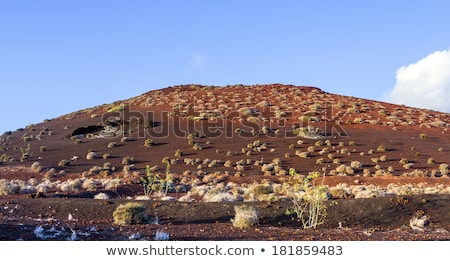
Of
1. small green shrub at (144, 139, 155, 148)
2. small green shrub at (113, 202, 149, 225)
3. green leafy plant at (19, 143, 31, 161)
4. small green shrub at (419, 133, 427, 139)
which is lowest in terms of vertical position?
small green shrub at (113, 202, 149, 225)

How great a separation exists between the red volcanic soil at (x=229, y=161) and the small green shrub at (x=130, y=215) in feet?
1.18

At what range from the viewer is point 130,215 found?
16.4 meters

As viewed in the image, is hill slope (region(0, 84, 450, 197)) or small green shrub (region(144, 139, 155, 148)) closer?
hill slope (region(0, 84, 450, 197))

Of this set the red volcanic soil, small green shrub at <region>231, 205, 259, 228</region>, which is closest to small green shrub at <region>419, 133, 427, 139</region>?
the red volcanic soil

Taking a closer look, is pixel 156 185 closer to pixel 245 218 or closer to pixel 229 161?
pixel 245 218

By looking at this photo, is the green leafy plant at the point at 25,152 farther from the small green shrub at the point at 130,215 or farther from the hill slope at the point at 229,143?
the small green shrub at the point at 130,215

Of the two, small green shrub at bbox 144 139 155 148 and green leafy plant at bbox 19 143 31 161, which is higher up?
small green shrub at bbox 144 139 155 148

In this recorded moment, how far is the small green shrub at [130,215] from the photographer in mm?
16219

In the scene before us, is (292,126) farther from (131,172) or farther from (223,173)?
(131,172)

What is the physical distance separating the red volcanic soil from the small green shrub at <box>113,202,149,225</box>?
361 mm

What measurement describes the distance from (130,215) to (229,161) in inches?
909

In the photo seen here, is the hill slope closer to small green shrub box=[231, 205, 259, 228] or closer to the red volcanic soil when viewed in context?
the red volcanic soil

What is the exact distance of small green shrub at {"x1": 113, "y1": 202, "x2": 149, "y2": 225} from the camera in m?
16.2

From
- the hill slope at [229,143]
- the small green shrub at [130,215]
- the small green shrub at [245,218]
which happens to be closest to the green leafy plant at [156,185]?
the hill slope at [229,143]
